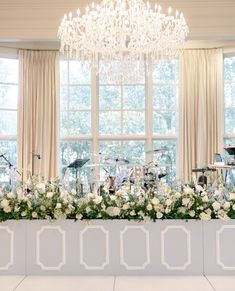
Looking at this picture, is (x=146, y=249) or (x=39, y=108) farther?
(x=39, y=108)

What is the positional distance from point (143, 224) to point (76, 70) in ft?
19.2

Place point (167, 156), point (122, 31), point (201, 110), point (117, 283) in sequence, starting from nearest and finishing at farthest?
point (117, 283)
point (122, 31)
point (201, 110)
point (167, 156)

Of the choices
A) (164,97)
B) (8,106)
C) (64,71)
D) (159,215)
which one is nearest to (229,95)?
(164,97)

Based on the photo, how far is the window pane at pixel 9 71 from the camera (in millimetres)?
8195

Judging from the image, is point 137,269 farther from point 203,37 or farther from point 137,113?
point 137,113

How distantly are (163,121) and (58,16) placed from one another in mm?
3417

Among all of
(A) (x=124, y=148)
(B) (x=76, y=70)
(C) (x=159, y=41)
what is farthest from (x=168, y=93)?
(C) (x=159, y=41)

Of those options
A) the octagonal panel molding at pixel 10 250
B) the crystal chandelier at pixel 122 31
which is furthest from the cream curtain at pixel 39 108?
the octagonal panel molding at pixel 10 250

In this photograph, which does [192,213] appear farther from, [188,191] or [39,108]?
[39,108]

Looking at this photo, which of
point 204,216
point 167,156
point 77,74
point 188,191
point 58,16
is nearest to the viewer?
point 204,216

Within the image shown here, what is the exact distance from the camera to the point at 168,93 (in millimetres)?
8414

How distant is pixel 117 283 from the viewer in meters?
3.01

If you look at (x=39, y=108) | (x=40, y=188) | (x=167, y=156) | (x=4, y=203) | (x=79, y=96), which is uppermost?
(x=79, y=96)

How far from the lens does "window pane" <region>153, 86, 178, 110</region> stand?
839cm
